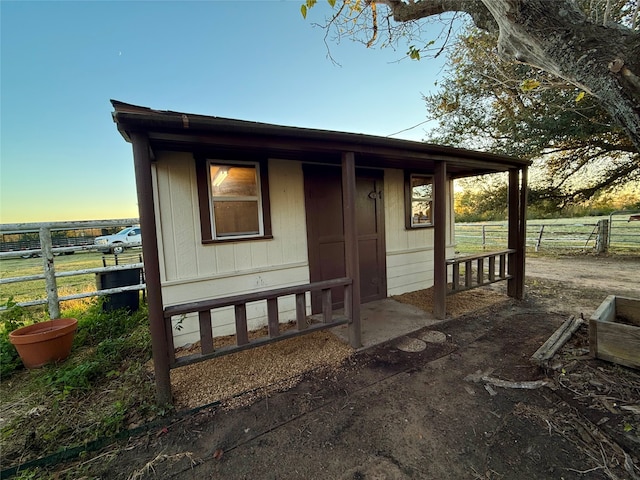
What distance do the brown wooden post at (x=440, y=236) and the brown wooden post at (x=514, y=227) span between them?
1.65m

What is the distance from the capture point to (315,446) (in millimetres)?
1659

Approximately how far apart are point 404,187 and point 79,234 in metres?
14.5

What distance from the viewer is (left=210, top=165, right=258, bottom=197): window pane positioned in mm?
3213

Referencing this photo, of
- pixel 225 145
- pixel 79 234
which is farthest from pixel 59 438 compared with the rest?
pixel 79 234

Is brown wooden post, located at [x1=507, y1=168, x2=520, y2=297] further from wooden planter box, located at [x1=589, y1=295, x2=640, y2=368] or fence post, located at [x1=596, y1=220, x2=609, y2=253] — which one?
fence post, located at [x1=596, y1=220, x2=609, y2=253]

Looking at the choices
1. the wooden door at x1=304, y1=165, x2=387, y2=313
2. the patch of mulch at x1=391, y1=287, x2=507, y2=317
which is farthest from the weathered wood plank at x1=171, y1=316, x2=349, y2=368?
the patch of mulch at x1=391, y1=287, x2=507, y2=317

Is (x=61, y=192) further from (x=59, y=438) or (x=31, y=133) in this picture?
(x=59, y=438)

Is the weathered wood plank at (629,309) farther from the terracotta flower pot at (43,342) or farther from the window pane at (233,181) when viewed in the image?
the terracotta flower pot at (43,342)

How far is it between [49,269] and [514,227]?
712 centimetres

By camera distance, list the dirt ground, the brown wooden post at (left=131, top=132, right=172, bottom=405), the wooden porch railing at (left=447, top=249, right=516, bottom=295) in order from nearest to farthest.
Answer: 1. the dirt ground
2. the brown wooden post at (left=131, top=132, right=172, bottom=405)
3. the wooden porch railing at (left=447, top=249, right=516, bottom=295)

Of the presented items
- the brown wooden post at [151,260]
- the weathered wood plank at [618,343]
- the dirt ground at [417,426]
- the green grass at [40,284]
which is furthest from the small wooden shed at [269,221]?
the green grass at [40,284]

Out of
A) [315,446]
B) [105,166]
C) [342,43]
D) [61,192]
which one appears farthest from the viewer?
[105,166]

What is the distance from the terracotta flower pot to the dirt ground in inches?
69.7

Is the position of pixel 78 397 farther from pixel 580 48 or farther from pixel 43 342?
pixel 580 48
